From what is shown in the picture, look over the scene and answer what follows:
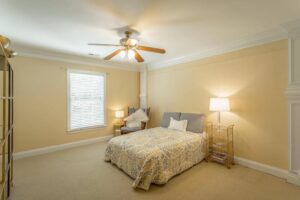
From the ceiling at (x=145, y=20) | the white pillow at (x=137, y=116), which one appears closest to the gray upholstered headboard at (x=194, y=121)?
the white pillow at (x=137, y=116)

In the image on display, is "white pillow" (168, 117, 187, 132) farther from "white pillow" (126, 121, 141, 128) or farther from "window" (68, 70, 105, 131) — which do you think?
"window" (68, 70, 105, 131)

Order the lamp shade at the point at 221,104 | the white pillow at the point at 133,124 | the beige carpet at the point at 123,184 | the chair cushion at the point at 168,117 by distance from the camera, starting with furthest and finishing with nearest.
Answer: the white pillow at the point at 133,124 < the chair cushion at the point at 168,117 < the lamp shade at the point at 221,104 < the beige carpet at the point at 123,184

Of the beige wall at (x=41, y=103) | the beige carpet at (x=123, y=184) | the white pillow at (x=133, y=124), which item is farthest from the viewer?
the white pillow at (x=133, y=124)

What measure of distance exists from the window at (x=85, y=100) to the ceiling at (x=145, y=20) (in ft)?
3.81

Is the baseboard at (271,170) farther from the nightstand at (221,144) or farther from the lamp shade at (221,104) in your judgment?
the lamp shade at (221,104)

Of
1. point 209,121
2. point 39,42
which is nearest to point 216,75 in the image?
point 209,121

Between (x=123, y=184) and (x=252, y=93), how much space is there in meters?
2.90

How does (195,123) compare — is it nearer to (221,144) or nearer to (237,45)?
(221,144)

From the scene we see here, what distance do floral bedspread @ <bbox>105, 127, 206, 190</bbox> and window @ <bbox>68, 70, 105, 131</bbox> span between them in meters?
1.66

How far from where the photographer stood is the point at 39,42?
10.0 ft

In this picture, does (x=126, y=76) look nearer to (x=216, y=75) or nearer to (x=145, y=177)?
(x=216, y=75)

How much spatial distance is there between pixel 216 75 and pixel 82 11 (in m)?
2.94

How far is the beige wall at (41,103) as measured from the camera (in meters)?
3.29

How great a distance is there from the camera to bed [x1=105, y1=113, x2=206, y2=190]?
2.24 metres
